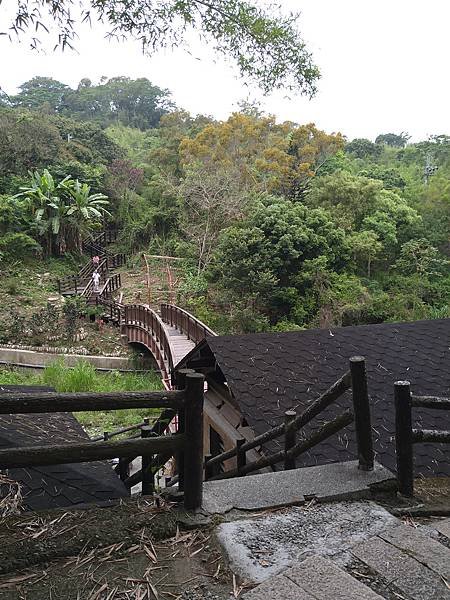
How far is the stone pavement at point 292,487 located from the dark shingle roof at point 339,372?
168 centimetres

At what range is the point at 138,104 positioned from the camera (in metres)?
60.4

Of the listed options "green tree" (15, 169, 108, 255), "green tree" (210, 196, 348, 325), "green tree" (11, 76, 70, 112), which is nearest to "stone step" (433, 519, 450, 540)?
"green tree" (210, 196, 348, 325)

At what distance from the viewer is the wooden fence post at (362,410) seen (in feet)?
9.09

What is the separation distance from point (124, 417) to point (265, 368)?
25.0 feet

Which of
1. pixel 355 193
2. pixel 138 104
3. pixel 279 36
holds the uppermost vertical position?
pixel 138 104

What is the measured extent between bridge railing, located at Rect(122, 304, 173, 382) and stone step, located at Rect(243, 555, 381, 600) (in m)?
11.0

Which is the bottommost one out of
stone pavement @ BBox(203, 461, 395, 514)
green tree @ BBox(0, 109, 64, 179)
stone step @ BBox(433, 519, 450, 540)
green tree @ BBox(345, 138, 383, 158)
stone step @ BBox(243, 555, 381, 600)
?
stone step @ BBox(433, 519, 450, 540)

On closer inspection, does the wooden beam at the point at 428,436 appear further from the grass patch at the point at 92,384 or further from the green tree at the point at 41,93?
the green tree at the point at 41,93

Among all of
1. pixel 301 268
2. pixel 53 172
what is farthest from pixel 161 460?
pixel 53 172

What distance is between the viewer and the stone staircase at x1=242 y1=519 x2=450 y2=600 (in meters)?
1.74

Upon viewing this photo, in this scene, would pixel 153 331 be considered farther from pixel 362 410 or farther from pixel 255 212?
pixel 362 410

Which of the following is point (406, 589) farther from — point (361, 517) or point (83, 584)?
point (83, 584)

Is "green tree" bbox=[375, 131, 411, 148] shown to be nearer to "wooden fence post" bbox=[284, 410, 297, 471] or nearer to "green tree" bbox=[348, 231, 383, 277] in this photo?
"green tree" bbox=[348, 231, 383, 277]

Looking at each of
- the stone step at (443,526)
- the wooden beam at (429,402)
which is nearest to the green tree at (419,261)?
the wooden beam at (429,402)
